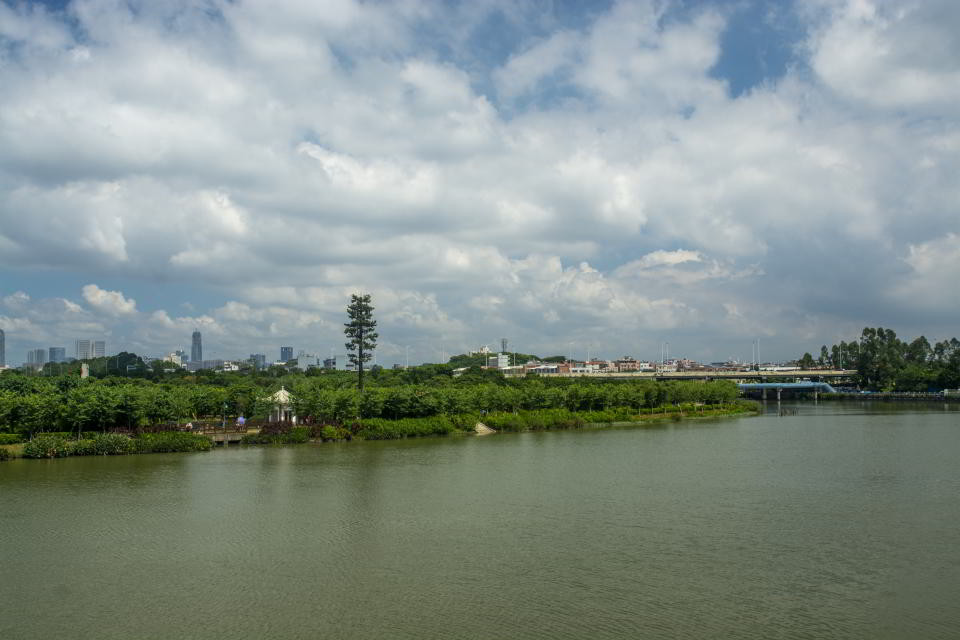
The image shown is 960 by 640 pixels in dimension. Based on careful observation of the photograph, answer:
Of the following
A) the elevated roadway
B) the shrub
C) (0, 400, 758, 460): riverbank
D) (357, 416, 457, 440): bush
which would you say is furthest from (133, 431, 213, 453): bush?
the elevated roadway

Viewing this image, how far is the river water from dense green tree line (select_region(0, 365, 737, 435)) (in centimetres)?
648

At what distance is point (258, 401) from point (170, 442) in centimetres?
976

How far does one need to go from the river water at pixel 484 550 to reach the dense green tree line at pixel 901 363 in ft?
311

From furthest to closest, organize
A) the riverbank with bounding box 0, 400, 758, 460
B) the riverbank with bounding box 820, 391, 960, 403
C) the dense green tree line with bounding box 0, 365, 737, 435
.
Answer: the riverbank with bounding box 820, 391, 960, 403, the dense green tree line with bounding box 0, 365, 737, 435, the riverbank with bounding box 0, 400, 758, 460

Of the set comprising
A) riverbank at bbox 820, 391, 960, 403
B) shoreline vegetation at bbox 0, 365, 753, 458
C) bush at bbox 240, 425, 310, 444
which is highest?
shoreline vegetation at bbox 0, 365, 753, 458

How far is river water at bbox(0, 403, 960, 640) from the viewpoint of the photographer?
1550 cm

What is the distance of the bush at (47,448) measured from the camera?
4050cm

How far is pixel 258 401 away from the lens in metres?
53.5

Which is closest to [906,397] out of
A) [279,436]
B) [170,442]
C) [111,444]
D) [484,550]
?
[279,436]

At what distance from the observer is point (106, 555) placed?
2056 cm

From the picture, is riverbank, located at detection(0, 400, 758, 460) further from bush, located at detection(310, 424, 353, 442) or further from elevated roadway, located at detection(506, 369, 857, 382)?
elevated roadway, located at detection(506, 369, 857, 382)

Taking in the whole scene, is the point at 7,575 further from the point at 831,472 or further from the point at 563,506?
the point at 831,472

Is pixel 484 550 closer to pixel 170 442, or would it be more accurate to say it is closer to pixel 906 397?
pixel 170 442

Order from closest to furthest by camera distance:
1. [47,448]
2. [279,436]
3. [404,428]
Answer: [47,448] → [279,436] → [404,428]
